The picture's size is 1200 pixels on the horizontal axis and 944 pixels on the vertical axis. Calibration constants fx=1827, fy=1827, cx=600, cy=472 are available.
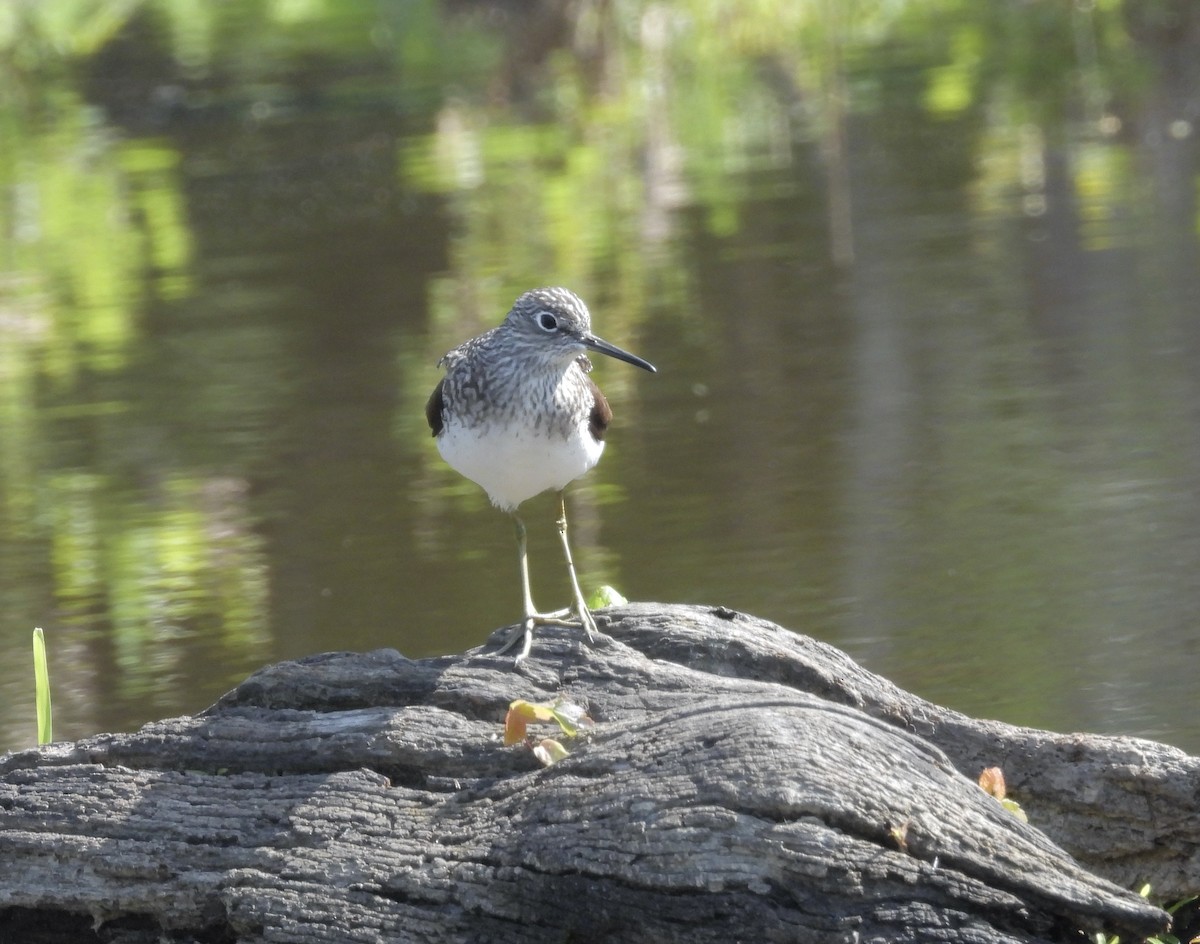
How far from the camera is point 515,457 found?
558 cm

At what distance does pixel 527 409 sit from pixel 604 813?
4.66ft

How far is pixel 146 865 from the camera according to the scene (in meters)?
5.03

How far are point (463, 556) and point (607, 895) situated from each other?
521 centimetres

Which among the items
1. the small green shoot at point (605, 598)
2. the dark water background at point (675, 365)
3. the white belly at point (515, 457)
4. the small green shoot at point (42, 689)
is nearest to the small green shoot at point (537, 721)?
the white belly at point (515, 457)

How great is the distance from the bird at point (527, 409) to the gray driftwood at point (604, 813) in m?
0.49

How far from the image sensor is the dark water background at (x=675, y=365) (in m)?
8.70

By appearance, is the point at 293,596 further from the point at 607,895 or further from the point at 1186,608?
the point at 607,895

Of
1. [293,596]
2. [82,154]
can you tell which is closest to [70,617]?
[293,596]

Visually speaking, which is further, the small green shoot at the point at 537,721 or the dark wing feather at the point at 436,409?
the dark wing feather at the point at 436,409

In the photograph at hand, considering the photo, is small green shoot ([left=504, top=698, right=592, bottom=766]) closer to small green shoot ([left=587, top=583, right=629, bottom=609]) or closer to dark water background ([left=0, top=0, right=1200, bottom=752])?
small green shoot ([left=587, top=583, right=629, bottom=609])

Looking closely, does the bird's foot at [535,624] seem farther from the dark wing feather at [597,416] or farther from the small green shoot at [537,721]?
the dark wing feather at [597,416]

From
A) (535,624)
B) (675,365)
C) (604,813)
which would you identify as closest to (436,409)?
(535,624)

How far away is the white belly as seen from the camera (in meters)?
5.57

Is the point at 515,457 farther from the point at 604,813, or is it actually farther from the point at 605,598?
the point at 604,813
